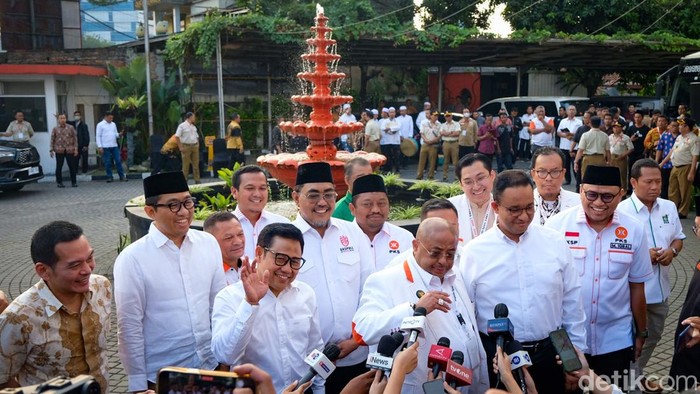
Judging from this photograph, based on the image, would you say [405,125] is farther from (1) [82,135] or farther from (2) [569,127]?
(1) [82,135]

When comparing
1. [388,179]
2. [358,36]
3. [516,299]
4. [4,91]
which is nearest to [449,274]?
[516,299]

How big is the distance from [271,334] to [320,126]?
6774 mm

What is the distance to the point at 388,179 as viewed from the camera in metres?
11.9

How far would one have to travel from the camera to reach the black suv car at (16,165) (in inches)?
651

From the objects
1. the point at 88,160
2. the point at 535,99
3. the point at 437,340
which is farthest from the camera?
the point at 535,99

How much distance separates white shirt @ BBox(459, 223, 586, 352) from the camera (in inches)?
157

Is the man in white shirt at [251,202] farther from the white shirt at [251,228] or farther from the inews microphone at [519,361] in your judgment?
the inews microphone at [519,361]

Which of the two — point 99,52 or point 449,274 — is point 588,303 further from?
point 99,52

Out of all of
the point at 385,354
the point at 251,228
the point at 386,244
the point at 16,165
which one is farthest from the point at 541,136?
the point at 385,354

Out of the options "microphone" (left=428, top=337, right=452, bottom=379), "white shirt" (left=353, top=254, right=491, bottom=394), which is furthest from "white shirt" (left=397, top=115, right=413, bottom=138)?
"microphone" (left=428, top=337, right=452, bottom=379)

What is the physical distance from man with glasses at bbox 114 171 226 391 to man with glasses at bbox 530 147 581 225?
3041mm

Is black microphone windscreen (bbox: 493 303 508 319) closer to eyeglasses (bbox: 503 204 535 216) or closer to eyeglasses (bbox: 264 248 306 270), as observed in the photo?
eyeglasses (bbox: 503 204 535 216)

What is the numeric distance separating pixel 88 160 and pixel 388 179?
46.6ft

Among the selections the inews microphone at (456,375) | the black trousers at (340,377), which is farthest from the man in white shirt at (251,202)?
the inews microphone at (456,375)
